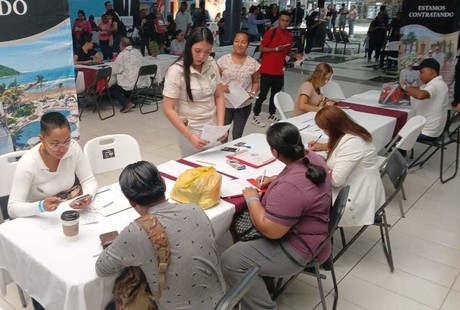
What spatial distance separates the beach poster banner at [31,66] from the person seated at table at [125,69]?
333 centimetres

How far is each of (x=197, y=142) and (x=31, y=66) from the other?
1386 mm

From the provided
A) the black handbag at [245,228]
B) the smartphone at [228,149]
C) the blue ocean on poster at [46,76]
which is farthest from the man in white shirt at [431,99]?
the blue ocean on poster at [46,76]

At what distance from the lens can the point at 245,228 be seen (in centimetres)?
210

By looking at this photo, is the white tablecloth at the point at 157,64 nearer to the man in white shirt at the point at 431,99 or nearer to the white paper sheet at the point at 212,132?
the white paper sheet at the point at 212,132

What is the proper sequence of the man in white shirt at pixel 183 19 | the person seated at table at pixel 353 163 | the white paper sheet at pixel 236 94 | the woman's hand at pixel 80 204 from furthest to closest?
the man in white shirt at pixel 183 19 < the white paper sheet at pixel 236 94 < the person seated at table at pixel 353 163 < the woman's hand at pixel 80 204

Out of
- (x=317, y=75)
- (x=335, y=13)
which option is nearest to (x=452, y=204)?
(x=317, y=75)

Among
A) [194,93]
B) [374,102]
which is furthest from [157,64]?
[194,93]

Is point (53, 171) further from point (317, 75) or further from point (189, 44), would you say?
point (317, 75)

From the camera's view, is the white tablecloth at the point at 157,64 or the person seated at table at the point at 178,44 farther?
the person seated at table at the point at 178,44

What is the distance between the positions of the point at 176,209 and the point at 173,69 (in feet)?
4.88

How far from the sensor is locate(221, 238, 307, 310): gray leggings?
78.7 inches

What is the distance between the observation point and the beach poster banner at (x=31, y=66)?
2855 mm

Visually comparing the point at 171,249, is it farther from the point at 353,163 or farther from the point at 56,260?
the point at 353,163

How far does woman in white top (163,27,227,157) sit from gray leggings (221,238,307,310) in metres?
0.92
